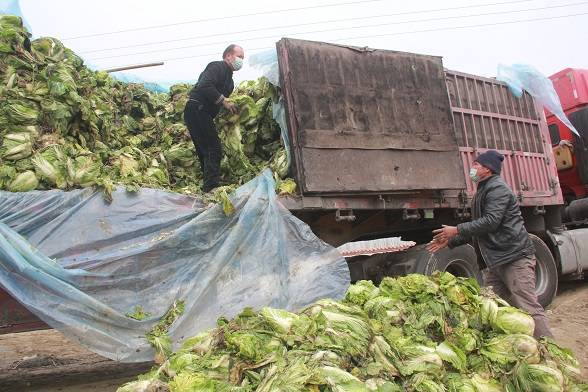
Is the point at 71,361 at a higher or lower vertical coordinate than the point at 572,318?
higher

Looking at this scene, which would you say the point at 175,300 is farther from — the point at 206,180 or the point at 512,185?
the point at 512,185

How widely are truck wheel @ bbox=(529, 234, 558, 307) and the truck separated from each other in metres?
0.84

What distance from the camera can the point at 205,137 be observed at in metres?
5.74

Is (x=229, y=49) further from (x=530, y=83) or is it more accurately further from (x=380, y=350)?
(x=530, y=83)

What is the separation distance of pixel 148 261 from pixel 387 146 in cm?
279

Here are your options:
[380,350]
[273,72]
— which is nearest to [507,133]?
[273,72]

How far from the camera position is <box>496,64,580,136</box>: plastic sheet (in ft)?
25.5

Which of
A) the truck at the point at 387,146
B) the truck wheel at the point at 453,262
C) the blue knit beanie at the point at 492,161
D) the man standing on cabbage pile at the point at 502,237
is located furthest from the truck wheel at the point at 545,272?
the blue knit beanie at the point at 492,161

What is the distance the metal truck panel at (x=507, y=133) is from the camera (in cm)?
684

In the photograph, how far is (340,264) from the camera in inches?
187

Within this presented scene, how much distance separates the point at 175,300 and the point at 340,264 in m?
1.47

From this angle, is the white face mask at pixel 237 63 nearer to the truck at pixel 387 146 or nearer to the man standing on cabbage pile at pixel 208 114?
the man standing on cabbage pile at pixel 208 114

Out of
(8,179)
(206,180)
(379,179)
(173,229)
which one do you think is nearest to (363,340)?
(173,229)

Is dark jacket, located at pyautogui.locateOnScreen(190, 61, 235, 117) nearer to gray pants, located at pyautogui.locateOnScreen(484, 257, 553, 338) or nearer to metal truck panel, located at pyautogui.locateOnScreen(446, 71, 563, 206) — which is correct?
metal truck panel, located at pyautogui.locateOnScreen(446, 71, 563, 206)
